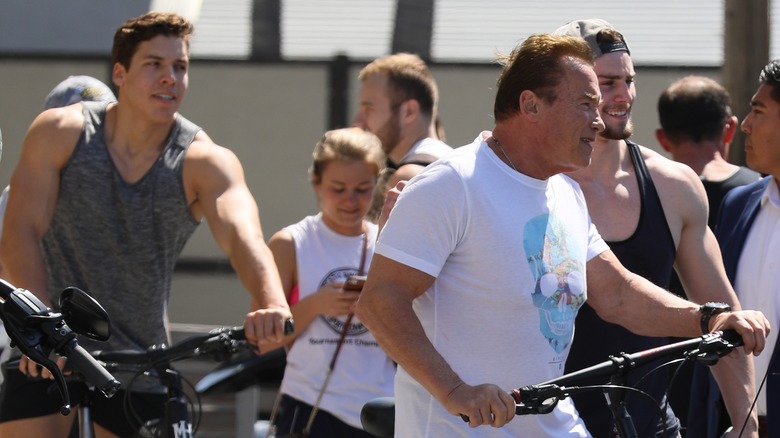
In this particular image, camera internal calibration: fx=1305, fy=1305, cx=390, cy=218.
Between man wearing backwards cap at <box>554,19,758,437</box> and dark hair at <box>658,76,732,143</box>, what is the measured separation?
2.01 m

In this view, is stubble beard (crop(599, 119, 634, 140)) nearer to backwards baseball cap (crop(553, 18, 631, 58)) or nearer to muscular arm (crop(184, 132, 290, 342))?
backwards baseball cap (crop(553, 18, 631, 58))

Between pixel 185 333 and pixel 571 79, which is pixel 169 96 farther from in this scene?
pixel 185 333

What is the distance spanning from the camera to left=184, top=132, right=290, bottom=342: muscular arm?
14.0 ft

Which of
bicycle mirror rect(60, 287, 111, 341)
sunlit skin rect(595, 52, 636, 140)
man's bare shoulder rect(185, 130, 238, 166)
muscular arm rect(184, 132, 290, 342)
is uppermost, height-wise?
sunlit skin rect(595, 52, 636, 140)

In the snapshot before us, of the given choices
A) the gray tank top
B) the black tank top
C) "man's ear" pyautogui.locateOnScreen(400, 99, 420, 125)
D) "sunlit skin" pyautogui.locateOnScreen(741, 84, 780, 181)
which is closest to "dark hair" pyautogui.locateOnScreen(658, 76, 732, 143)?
"man's ear" pyautogui.locateOnScreen(400, 99, 420, 125)

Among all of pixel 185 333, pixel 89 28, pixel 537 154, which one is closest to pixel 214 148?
pixel 537 154

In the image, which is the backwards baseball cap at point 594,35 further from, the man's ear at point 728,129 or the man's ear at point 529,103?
the man's ear at point 728,129

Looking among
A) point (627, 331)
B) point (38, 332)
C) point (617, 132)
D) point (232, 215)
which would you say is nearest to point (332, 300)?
point (232, 215)

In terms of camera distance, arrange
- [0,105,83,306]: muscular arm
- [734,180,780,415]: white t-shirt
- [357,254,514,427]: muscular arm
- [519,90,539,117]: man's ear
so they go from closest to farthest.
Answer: [357,254,514,427]: muscular arm, [519,90,539,117]: man's ear, [0,105,83,306]: muscular arm, [734,180,780,415]: white t-shirt

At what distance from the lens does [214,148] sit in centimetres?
470

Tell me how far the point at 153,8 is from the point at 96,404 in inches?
238

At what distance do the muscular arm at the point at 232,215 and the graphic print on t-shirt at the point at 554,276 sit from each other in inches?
38.0

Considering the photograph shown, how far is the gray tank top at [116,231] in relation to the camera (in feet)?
15.0

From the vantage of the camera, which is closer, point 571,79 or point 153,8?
point 571,79
